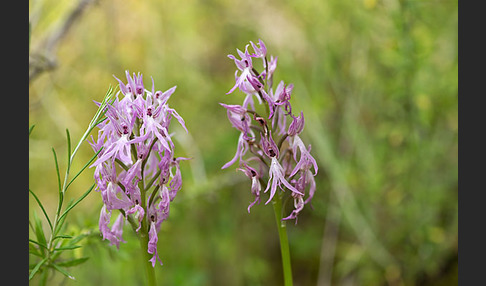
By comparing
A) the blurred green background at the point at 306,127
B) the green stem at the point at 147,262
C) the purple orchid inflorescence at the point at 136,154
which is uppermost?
the blurred green background at the point at 306,127

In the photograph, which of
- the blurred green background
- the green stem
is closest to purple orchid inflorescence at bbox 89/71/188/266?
the green stem

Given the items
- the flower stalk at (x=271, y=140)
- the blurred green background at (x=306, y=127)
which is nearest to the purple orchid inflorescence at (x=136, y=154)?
the flower stalk at (x=271, y=140)

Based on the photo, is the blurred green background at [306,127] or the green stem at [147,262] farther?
the blurred green background at [306,127]

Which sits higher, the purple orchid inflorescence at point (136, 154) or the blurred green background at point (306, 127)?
the blurred green background at point (306, 127)

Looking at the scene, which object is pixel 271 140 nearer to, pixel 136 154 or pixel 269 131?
pixel 269 131

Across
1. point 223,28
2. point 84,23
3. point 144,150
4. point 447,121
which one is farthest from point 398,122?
point 84,23

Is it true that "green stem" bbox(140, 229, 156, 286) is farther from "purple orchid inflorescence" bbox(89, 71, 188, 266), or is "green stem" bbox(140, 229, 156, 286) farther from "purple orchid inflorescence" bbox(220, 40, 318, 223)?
"purple orchid inflorescence" bbox(220, 40, 318, 223)

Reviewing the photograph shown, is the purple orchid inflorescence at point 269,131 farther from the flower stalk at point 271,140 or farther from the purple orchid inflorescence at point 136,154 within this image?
the purple orchid inflorescence at point 136,154

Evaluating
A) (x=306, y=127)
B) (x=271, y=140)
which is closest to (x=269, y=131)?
(x=271, y=140)
